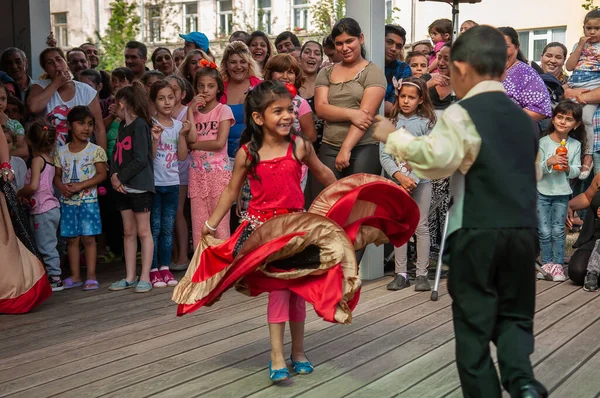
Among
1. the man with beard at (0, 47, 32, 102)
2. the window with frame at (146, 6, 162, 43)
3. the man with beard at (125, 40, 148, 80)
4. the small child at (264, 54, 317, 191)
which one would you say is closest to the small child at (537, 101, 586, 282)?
the small child at (264, 54, 317, 191)

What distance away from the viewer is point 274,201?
4703mm

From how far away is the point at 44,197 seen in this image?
23.2 ft

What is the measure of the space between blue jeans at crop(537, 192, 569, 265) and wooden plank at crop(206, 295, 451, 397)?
1623 millimetres

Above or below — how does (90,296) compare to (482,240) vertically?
below

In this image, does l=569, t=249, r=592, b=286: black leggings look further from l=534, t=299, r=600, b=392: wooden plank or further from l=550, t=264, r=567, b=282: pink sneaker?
l=534, t=299, r=600, b=392: wooden plank

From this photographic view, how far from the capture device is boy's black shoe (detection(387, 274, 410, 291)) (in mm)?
6916

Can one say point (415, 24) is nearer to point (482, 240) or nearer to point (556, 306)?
point (556, 306)

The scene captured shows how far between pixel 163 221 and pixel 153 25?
1001 inches

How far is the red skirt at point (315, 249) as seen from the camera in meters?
4.34

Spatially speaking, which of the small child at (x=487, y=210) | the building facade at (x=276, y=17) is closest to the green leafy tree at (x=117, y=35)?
the building facade at (x=276, y=17)

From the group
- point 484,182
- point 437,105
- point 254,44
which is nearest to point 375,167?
point 437,105

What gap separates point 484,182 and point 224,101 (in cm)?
451

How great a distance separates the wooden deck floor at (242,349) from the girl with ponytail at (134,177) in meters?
0.47

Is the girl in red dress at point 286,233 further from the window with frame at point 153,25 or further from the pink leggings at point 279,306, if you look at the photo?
the window with frame at point 153,25
